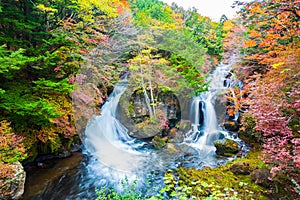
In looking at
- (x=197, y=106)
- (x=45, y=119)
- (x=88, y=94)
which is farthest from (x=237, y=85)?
(x=45, y=119)

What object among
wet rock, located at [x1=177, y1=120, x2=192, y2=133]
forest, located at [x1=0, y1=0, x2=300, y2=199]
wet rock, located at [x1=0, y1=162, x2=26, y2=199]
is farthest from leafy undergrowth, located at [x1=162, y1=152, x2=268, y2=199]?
wet rock, located at [x1=177, y1=120, x2=192, y2=133]

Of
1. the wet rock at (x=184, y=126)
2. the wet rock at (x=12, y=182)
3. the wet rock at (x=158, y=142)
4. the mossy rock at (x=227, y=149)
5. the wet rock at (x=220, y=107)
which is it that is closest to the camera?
the wet rock at (x=12, y=182)

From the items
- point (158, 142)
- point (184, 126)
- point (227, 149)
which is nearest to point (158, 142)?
point (158, 142)

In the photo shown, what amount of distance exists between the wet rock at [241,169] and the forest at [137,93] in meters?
0.03

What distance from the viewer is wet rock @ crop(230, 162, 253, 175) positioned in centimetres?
610

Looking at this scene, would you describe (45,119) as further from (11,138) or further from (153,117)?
(153,117)

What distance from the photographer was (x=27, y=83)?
233 inches

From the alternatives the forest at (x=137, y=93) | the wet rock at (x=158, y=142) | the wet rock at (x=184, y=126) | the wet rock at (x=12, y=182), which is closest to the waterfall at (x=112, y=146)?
the forest at (x=137, y=93)

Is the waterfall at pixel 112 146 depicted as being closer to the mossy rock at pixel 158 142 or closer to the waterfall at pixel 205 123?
the mossy rock at pixel 158 142

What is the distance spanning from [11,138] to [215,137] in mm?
8982

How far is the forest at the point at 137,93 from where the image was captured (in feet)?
14.2

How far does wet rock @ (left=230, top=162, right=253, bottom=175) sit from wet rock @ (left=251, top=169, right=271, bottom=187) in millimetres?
408

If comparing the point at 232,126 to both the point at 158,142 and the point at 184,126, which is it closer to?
the point at 184,126

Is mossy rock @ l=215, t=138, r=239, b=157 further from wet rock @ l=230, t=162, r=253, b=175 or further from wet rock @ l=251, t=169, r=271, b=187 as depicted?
wet rock @ l=251, t=169, r=271, b=187
